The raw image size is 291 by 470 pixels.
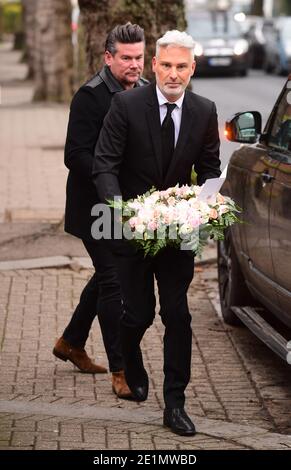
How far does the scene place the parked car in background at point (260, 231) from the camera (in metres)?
7.52

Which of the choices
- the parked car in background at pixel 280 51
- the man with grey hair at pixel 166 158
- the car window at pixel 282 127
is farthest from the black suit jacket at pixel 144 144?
the parked car in background at pixel 280 51

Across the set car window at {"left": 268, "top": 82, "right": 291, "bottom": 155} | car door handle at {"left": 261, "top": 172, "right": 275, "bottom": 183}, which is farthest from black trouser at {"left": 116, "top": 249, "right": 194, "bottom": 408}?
car window at {"left": 268, "top": 82, "right": 291, "bottom": 155}

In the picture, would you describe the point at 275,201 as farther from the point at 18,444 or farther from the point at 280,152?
the point at 18,444

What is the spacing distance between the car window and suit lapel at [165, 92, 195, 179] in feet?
4.55

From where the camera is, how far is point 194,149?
660 centimetres

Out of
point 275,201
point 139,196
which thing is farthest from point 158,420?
point 275,201

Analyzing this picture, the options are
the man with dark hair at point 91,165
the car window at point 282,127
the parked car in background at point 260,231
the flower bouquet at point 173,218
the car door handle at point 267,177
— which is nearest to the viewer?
the flower bouquet at point 173,218

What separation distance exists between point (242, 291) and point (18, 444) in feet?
10.2

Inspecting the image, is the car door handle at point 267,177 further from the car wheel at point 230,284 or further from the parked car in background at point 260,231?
the car wheel at point 230,284

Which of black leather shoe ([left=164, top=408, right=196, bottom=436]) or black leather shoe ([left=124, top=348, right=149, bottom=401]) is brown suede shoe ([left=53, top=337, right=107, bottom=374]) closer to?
black leather shoe ([left=124, top=348, right=149, bottom=401])

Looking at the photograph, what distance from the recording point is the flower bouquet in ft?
20.4

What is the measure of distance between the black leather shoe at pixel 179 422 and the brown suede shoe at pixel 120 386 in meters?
0.70

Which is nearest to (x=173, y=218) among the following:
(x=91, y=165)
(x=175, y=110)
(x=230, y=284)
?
(x=175, y=110)

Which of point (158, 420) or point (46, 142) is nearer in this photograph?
point (158, 420)
